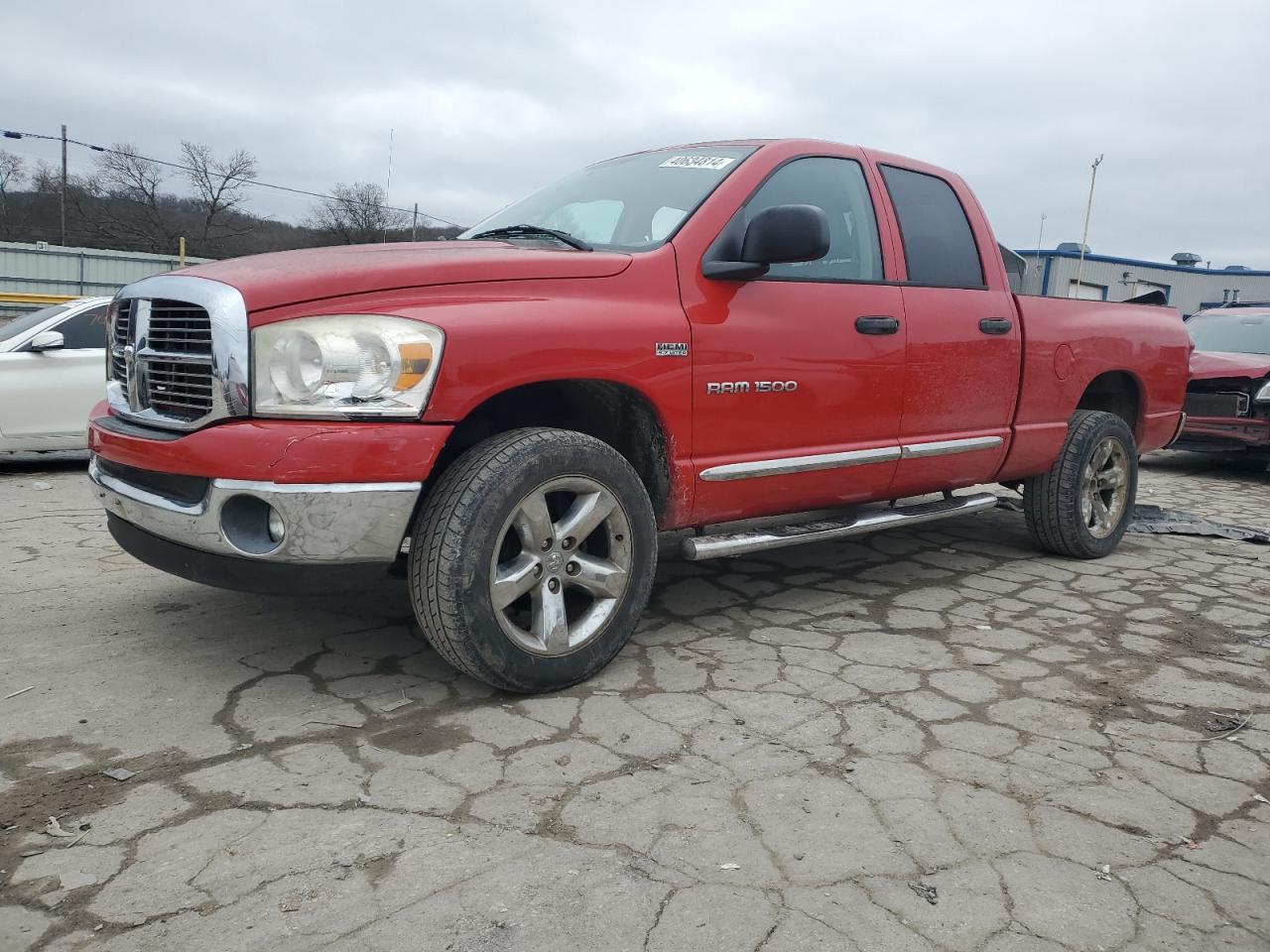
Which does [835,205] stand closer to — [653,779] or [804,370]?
[804,370]

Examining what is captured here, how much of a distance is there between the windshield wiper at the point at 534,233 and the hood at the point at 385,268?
172mm

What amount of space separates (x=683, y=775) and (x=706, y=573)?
2121 mm

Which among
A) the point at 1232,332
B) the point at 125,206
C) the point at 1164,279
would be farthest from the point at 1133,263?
the point at 125,206

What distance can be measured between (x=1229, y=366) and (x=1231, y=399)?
33 cm

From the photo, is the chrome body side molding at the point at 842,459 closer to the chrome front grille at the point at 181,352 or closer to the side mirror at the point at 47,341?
the chrome front grille at the point at 181,352

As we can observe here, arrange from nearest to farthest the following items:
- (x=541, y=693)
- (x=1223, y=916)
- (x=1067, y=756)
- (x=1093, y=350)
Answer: (x=1223, y=916) < (x=1067, y=756) < (x=541, y=693) < (x=1093, y=350)

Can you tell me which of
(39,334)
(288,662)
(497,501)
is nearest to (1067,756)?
(497,501)

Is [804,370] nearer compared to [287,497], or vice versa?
[287,497]

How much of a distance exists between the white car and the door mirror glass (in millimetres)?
5849

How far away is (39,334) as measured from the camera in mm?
7191

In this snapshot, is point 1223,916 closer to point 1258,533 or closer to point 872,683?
point 872,683

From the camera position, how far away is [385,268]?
2740 mm

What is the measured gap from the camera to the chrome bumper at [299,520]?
2.56 m

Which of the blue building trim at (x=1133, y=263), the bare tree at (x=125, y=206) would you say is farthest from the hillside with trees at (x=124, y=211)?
the blue building trim at (x=1133, y=263)
